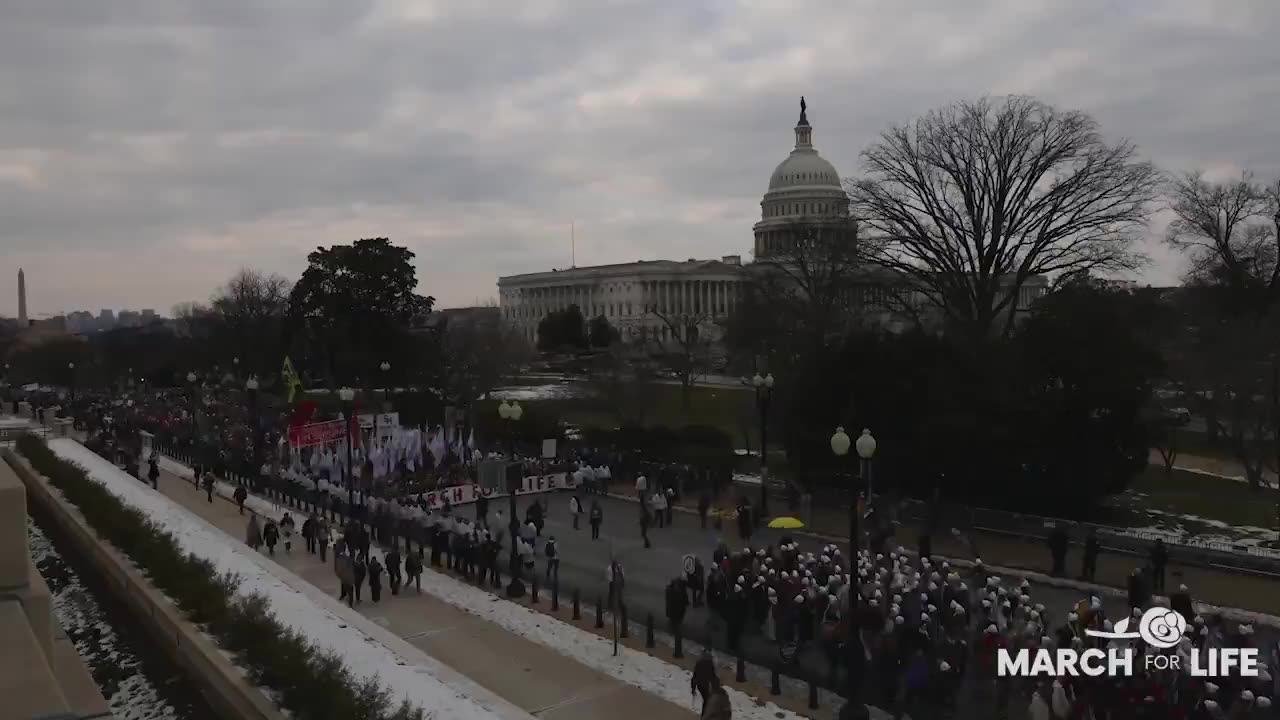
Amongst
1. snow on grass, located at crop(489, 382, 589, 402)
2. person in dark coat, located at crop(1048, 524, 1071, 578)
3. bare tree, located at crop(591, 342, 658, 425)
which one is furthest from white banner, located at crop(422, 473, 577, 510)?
snow on grass, located at crop(489, 382, 589, 402)

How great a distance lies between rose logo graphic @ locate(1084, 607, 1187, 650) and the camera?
12.4m

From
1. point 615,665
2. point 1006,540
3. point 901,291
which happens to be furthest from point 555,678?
Result: point 901,291

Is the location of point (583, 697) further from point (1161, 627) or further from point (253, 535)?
point (253, 535)

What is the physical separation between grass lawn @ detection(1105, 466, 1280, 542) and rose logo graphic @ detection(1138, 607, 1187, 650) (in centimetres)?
1116

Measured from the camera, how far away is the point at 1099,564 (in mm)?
20297

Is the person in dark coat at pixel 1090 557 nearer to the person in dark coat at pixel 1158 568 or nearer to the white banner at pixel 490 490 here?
the person in dark coat at pixel 1158 568

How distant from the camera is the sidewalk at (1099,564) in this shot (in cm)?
1756

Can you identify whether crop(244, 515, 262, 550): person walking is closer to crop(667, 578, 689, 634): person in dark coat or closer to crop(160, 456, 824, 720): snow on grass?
crop(160, 456, 824, 720): snow on grass

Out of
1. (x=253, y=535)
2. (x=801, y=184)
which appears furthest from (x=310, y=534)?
(x=801, y=184)

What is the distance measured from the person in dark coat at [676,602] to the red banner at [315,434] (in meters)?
21.8

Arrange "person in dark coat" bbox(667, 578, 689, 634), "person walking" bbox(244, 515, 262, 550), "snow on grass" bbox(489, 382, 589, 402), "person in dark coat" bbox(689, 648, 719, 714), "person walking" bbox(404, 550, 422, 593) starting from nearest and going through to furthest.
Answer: "person in dark coat" bbox(689, 648, 719, 714)
"person in dark coat" bbox(667, 578, 689, 634)
"person walking" bbox(404, 550, 422, 593)
"person walking" bbox(244, 515, 262, 550)
"snow on grass" bbox(489, 382, 589, 402)

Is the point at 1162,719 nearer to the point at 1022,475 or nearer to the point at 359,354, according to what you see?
the point at 1022,475

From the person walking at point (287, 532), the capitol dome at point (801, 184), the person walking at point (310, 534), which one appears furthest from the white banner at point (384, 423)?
the capitol dome at point (801, 184)

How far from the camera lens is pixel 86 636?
61.2 ft
